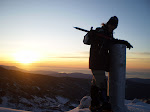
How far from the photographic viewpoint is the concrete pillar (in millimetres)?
3121

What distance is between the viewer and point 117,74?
3.13 m

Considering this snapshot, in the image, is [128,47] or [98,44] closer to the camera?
[98,44]

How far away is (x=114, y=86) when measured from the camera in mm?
3158

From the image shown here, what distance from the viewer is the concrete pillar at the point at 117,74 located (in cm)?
312

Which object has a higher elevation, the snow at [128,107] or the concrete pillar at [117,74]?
the concrete pillar at [117,74]

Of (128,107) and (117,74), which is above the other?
(117,74)

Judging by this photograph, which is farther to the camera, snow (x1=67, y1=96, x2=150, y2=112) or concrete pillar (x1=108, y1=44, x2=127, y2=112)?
snow (x1=67, y1=96, x2=150, y2=112)

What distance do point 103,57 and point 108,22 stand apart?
912 millimetres

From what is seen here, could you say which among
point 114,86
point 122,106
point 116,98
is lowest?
point 122,106

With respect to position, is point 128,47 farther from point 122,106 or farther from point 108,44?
point 122,106

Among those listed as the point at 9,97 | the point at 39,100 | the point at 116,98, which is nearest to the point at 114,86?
the point at 116,98

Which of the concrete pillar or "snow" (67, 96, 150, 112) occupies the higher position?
the concrete pillar

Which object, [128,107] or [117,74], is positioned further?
[128,107]

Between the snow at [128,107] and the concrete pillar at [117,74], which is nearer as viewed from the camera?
the concrete pillar at [117,74]
